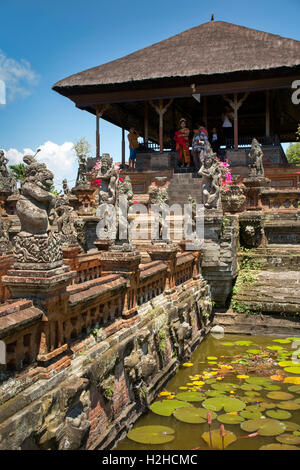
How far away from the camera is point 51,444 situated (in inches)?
165

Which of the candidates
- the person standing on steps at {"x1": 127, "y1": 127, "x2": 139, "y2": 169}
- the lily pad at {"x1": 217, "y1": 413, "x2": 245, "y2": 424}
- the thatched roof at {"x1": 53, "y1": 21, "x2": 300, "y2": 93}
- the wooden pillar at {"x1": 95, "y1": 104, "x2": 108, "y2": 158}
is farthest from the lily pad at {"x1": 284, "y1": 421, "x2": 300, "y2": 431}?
the wooden pillar at {"x1": 95, "y1": 104, "x2": 108, "y2": 158}

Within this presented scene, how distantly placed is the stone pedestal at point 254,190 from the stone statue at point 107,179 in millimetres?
4664

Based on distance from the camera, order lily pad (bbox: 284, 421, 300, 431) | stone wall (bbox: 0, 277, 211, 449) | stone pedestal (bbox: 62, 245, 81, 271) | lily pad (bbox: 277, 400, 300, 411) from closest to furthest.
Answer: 1. stone wall (bbox: 0, 277, 211, 449)
2. lily pad (bbox: 284, 421, 300, 431)
3. lily pad (bbox: 277, 400, 300, 411)
4. stone pedestal (bbox: 62, 245, 81, 271)

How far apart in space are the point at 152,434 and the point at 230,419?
118cm

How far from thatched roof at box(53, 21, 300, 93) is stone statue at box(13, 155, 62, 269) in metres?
17.0

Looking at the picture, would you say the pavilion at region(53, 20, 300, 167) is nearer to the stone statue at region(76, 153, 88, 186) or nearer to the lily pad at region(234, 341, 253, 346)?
the stone statue at region(76, 153, 88, 186)

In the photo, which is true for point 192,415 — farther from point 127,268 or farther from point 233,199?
point 233,199

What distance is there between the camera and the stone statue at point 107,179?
10484 millimetres

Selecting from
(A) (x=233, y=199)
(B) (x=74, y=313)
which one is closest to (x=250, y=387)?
(B) (x=74, y=313)

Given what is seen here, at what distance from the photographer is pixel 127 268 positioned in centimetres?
671

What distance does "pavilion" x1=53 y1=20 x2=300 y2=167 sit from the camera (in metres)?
20.0

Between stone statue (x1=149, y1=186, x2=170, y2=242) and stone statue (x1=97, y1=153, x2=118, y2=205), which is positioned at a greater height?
stone statue (x1=97, y1=153, x2=118, y2=205)

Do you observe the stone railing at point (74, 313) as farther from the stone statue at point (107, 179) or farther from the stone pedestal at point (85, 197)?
the stone pedestal at point (85, 197)

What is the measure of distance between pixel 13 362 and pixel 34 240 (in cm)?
123
